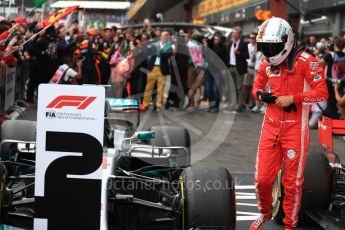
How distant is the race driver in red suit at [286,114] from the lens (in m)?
5.54

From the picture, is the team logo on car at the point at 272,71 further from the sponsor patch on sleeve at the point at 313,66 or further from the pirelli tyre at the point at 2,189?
the pirelli tyre at the point at 2,189

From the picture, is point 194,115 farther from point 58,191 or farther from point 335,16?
point 58,191

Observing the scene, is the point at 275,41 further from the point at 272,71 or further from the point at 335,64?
the point at 335,64

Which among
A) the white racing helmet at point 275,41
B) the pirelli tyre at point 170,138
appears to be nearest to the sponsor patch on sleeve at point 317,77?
the white racing helmet at point 275,41

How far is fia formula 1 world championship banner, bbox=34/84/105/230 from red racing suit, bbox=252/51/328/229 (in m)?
1.67

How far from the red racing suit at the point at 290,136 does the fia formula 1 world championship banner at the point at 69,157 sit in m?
1.67

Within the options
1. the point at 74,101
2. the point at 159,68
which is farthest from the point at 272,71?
the point at 159,68

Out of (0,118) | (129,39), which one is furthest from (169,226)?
(129,39)

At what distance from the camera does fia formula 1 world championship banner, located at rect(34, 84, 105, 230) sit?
14.2 ft

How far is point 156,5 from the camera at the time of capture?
1933 inches

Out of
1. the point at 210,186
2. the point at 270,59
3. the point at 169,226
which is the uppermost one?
the point at 270,59

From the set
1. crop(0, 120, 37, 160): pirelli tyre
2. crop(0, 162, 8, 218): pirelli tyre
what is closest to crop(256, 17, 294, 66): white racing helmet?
crop(0, 162, 8, 218): pirelli tyre

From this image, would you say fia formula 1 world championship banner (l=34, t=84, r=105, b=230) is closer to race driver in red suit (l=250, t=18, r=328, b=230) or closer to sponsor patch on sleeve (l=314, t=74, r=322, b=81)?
race driver in red suit (l=250, t=18, r=328, b=230)

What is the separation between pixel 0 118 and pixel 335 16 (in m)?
12.6
